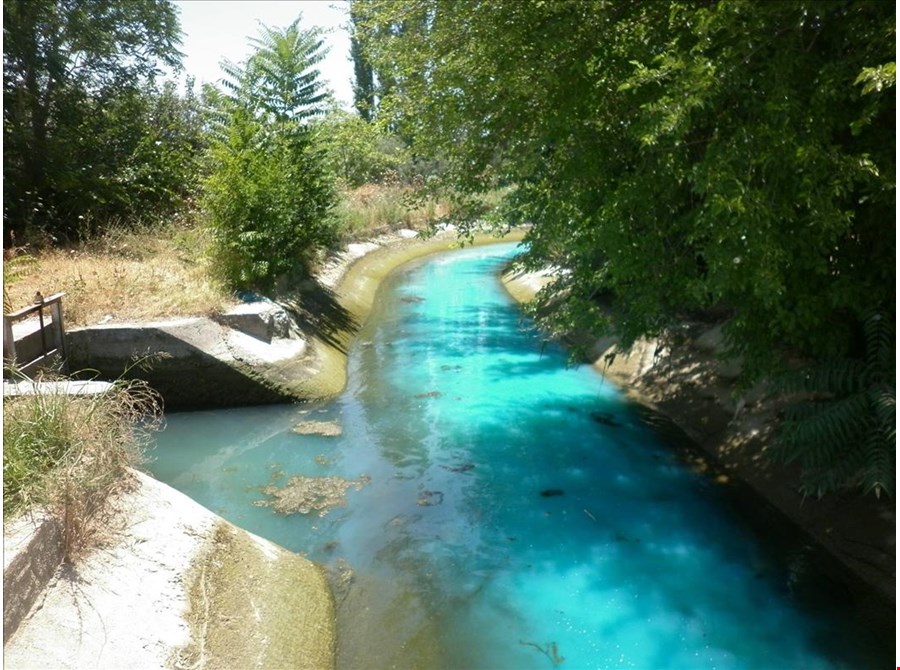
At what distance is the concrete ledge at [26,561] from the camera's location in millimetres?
3955

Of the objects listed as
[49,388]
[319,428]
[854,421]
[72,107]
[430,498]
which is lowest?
[430,498]

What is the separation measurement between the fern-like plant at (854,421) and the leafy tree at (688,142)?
28 cm

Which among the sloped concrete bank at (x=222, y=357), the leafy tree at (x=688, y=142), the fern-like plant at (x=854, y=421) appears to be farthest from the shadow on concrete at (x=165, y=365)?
the fern-like plant at (x=854, y=421)

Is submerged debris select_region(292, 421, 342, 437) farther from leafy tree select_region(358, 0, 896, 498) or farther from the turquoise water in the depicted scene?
leafy tree select_region(358, 0, 896, 498)

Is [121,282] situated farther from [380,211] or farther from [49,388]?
[380,211]

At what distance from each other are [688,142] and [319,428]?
19.1 ft

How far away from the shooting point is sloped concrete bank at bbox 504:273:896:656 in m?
5.98

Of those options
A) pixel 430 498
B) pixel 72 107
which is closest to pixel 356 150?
pixel 72 107

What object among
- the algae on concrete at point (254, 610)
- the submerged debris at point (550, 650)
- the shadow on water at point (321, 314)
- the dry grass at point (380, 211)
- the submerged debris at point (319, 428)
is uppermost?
the dry grass at point (380, 211)

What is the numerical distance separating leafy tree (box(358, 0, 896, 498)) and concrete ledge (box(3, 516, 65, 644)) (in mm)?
4362

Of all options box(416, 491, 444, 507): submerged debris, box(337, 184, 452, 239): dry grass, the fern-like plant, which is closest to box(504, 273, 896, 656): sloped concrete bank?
the fern-like plant

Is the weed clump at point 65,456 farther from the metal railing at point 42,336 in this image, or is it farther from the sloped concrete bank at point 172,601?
the metal railing at point 42,336

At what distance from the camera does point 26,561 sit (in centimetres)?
412

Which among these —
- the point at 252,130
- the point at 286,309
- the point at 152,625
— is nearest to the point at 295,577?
the point at 152,625
